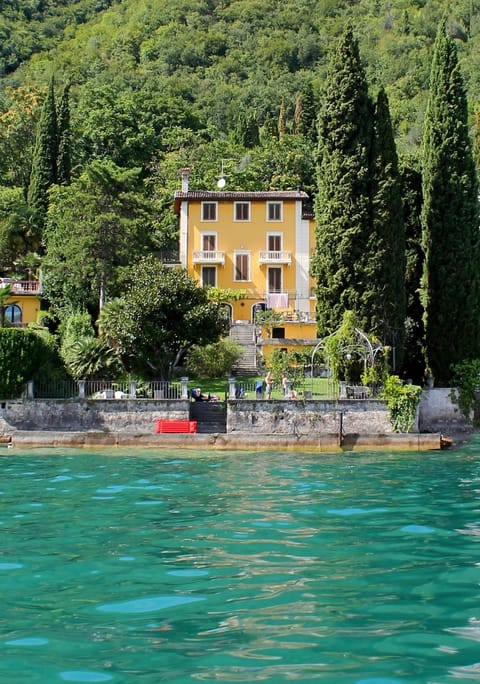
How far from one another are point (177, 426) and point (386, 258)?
1031cm

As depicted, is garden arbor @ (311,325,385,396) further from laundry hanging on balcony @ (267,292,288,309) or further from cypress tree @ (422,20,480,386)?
laundry hanging on balcony @ (267,292,288,309)

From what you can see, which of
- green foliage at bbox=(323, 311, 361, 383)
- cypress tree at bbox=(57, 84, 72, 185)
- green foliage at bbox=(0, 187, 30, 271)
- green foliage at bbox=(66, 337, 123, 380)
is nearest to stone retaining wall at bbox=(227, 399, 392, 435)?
green foliage at bbox=(323, 311, 361, 383)

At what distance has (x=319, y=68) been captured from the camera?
397 feet

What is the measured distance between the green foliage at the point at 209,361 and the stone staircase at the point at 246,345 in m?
0.99

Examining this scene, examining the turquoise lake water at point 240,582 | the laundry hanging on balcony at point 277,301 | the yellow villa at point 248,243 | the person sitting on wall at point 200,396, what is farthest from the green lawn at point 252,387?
the turquoise lake water at point 240,582

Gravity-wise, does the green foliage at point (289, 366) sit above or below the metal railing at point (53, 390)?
above

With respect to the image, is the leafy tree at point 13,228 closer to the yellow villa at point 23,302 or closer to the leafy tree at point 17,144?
the yellow villa at point 23,302

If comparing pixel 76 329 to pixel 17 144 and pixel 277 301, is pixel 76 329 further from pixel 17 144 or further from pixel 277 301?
pixel 17 144

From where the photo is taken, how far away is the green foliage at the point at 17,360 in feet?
98.7

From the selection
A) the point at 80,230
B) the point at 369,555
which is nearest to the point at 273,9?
the point at 80,230

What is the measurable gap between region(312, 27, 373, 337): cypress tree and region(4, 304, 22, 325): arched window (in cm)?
1894

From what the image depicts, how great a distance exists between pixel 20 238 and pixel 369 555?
42897 millimetres

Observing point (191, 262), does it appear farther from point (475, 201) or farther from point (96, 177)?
point (475, 201)

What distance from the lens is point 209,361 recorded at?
37.3 metres
